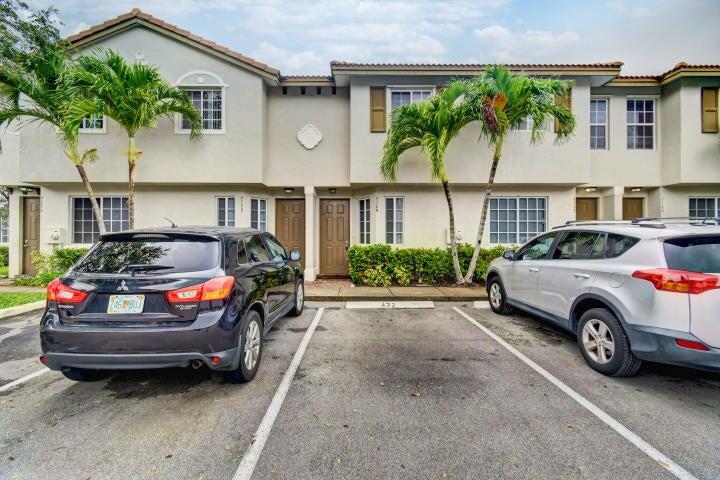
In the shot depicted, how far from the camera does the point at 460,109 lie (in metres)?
7.64

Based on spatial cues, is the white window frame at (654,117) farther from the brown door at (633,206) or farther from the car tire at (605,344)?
the car tire at (605,344)

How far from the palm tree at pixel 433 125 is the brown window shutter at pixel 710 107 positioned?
7.80m

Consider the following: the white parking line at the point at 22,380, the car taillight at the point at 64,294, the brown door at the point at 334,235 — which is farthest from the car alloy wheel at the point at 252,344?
the brown door at the point at 334,235

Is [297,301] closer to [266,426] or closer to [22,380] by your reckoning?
[266,426]

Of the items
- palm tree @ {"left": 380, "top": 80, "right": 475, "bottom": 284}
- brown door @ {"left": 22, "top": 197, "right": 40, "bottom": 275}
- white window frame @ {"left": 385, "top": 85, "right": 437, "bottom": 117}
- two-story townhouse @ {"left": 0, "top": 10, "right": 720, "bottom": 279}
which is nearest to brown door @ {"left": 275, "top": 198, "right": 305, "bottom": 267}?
two-story townhouse @ {"left": 0, "top": 10, "right": 720, "bottom": 279}

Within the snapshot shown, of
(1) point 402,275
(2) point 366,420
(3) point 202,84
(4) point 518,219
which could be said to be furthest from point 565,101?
(3) point 202,84

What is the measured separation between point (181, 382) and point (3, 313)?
5583 mm

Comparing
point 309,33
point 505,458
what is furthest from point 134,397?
point 309,33

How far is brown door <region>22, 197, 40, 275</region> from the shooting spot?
10195mm

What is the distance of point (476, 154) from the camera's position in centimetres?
922

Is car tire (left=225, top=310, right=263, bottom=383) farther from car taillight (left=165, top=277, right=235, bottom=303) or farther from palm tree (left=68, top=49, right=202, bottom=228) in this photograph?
palm tree (left=68, top=49, right=202, bottom=228)

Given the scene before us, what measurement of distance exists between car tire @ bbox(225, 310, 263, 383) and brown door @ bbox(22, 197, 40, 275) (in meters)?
11.4

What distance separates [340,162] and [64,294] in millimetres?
7722

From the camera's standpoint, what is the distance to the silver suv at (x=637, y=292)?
2857 mm
